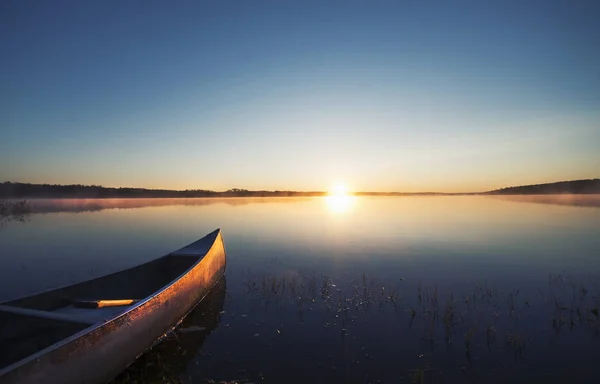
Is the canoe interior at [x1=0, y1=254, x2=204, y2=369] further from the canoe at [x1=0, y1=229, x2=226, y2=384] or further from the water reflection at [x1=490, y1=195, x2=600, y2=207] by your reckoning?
the water reflection at [x1=490, y1=195, x2=600, y2=207]

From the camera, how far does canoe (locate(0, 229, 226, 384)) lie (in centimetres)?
426

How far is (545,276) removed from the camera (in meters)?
12.5

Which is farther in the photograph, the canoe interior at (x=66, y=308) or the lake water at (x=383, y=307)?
the lake water at (x=383, y=307)

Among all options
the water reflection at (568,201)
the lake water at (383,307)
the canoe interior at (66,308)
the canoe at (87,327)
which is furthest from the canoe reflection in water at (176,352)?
the water reflection at (568,201)

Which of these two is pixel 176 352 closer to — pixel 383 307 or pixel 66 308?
pixel 66 308

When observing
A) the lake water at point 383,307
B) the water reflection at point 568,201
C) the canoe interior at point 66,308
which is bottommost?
the lake water at point 383,307

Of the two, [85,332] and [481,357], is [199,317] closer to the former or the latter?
[85,332]

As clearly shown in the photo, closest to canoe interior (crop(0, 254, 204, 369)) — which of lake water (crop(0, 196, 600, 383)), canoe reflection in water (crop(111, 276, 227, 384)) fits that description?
canoe reflection in water (crop(111, 276, 227, 384))

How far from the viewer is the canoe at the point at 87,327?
4.26 metres

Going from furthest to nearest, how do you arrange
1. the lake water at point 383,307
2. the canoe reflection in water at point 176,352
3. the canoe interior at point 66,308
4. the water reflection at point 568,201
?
the water reflection at point 568,201
the lake water at point 383,307
the canoe reflection in water at point 176,352
the canoe interior at point 66,308

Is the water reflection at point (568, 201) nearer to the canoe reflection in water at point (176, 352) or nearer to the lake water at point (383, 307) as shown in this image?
the lake water at point (383, 307)

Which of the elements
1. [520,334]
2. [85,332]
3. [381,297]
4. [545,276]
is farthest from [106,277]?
[545,276]

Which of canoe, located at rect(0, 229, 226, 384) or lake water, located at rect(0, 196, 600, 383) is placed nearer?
canoe, located at rect(0, 229, 226, 384)

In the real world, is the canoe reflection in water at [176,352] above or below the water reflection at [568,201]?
below
